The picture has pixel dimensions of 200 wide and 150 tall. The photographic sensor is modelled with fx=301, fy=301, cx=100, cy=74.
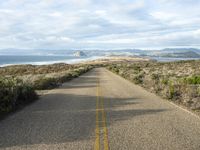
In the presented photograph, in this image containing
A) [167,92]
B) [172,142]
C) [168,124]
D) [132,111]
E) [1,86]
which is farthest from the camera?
[167,92]

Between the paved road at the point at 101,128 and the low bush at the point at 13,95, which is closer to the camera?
the paved road at the point at 101,128

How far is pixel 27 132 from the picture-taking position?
9.59 meters

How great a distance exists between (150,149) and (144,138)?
41.7 inches

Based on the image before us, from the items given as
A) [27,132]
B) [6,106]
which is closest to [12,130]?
[27,132]

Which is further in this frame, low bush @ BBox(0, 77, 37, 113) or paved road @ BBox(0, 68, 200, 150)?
low bush @ BBox(0, 77, 37, 113)

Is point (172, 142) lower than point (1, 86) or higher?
lower

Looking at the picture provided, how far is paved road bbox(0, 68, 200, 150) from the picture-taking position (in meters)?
8.18

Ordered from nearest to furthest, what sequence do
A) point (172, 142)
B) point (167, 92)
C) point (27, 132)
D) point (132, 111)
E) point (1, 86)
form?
point (172, 142) → point (27, 132) → point (132, 111) → point (1, 86) → point (167, 92)

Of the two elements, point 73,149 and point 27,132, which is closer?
point 73,149

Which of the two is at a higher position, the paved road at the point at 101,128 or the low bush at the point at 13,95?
the low bush at the point at 13,95

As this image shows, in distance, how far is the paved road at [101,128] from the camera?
26.8 feet

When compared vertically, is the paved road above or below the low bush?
below

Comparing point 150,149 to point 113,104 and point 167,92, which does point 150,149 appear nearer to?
point 113,104

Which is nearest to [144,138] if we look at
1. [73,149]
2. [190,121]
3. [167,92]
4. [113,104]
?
[73,149]
